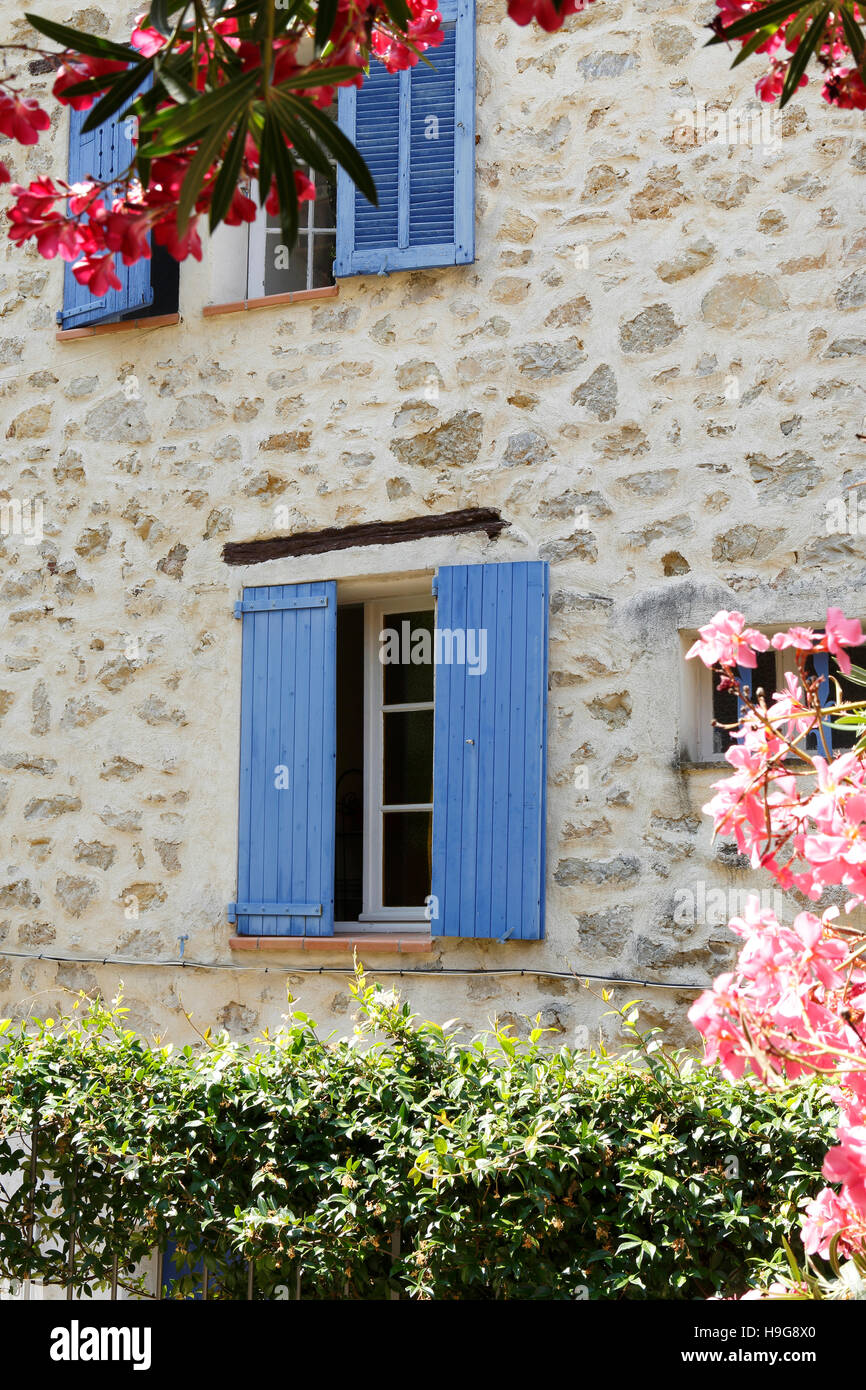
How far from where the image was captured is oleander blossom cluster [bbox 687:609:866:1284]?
6.06 feet

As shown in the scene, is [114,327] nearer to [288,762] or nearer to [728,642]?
[288,762]

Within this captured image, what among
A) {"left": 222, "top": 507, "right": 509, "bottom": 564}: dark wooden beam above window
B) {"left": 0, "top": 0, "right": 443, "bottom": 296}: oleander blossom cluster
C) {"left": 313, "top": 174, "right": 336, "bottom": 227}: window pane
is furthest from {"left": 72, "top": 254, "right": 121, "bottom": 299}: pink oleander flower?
{"left": 313, "top": 174, "right": 336, "bottom": 227}: window pane

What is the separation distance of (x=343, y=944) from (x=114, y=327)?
295cm

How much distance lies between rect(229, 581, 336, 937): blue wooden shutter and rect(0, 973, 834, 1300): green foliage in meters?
1.85

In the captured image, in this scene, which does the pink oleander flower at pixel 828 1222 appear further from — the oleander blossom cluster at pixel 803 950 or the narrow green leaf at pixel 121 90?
the narrow green leaf at pixel 121 90

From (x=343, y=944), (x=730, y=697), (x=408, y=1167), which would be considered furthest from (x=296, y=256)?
(x=408, y=1167)

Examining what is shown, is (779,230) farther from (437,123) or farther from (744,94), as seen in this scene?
(437,123)

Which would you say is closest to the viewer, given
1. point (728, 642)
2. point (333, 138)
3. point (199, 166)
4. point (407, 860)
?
point (199, 166)

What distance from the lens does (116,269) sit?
20.5ft

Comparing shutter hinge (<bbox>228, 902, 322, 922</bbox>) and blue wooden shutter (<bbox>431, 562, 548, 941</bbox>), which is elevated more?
blue wooden shutter (<bbox>431, 562, 548, 941</bbox>)

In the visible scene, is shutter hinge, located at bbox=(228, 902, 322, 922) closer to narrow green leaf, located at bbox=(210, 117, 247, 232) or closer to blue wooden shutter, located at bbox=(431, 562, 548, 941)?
blue wooden shutter, located at bbox=(431, 562, 548, 941)

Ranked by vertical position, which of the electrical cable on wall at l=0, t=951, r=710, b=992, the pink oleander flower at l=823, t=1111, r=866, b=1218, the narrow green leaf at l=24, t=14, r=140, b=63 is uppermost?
the narrow green leaf at l=24, t=14, r=140, b=63

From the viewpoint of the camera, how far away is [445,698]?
18.0ft
